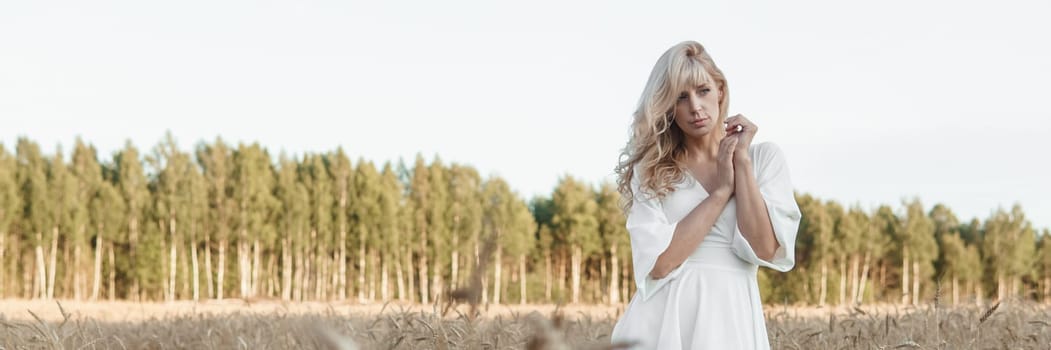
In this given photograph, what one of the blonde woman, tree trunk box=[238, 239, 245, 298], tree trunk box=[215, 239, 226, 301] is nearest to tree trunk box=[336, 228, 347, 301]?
tree trunk box=[238, 239, 245, 298]

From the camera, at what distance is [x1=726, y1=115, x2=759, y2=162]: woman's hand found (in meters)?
3.21

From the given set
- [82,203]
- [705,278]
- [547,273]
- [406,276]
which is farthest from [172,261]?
[705,278]

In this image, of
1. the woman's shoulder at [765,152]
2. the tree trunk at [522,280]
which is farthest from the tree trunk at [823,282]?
the woman's shoulder at [765,152]

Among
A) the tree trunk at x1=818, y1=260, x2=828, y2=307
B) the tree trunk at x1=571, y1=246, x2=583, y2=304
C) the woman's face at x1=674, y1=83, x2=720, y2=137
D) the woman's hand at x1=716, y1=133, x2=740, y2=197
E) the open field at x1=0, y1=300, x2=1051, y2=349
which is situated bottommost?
the tree trunk at x1=818, y1=260, x2=828, y2=307

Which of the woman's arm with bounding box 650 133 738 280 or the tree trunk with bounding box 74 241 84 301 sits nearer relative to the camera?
the woman's arm with bounding box 650 133 738 280

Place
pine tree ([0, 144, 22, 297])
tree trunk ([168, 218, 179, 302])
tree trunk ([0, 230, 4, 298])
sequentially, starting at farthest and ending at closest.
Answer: tree trunk ([168, 218, 179, 302])
tree trunk ([0, 230, 4, 298])
pine tree ([0, 144, 22, 297])

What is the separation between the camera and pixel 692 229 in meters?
3.16

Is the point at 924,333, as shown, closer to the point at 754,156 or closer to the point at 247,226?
the point at 754,156

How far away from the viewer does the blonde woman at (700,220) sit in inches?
126

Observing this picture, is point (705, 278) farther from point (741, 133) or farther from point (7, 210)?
point (7, 210)

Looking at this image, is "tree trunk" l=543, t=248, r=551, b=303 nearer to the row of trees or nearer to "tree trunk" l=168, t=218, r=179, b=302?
A: the row of trees

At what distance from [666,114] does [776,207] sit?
0.50m

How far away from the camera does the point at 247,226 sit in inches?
1928

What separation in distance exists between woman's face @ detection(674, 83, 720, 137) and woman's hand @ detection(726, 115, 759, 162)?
0.23 feet
